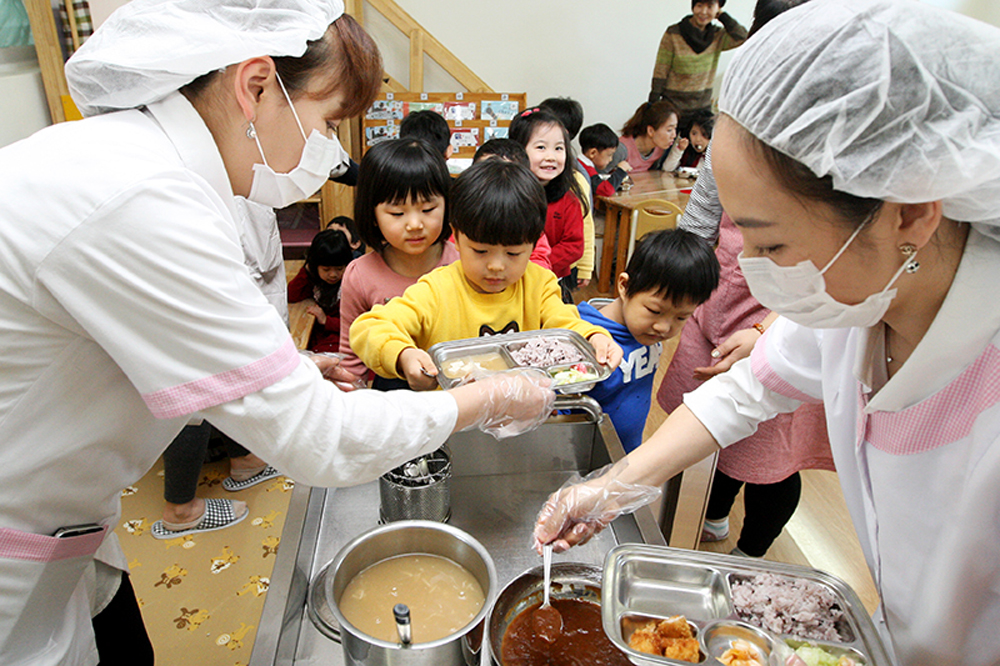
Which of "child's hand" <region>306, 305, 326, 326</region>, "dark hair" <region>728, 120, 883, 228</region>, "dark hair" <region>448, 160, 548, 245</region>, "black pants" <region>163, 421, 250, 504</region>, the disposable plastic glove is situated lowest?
"black pants" <region>163, 421, 250, 504</region>

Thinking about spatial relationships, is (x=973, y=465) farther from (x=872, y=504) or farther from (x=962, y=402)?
(x=872, y=504)

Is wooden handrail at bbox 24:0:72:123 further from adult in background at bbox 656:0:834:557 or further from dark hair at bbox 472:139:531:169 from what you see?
adult in background at bbox 656:0:834:557

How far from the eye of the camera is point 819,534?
2.70 m

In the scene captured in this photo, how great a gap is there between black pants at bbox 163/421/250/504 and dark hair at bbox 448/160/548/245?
1501 millimetres

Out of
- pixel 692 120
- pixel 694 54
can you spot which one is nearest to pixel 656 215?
pixel 692 120

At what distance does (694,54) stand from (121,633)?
5.97 meters

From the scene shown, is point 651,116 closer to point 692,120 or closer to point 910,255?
point 692,120

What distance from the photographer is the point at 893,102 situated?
740mm

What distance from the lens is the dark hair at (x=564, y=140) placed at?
9.37 feet

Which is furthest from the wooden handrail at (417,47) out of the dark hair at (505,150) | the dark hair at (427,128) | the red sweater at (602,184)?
the dark hair at (505,150)

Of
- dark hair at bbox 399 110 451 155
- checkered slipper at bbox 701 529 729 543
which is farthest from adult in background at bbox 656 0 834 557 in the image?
dark hair at bbox 399 110 451 155

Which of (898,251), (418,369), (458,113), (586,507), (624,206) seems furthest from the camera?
(458,113)

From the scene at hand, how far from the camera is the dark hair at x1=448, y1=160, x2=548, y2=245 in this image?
1744mm

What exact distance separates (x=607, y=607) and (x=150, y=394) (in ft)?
2.52
